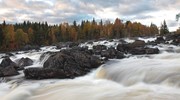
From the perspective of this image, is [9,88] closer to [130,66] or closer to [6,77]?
[6,77]

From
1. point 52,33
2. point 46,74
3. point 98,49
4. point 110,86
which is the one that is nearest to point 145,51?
point 98,49

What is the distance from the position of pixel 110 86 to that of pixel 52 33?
285ft

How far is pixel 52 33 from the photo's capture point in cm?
9988

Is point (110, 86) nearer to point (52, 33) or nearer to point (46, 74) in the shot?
point (46, 74)

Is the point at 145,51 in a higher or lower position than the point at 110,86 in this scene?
higher

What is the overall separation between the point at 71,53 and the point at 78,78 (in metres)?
3.63

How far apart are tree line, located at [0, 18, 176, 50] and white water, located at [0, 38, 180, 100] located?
2126 inches

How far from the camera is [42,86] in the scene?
49.4 feet

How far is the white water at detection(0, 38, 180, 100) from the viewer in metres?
12.2

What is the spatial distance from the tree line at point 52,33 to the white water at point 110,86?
54.0 meters

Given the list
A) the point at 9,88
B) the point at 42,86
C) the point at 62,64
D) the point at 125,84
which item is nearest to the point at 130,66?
the point at 125,84

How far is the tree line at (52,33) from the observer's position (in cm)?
7350

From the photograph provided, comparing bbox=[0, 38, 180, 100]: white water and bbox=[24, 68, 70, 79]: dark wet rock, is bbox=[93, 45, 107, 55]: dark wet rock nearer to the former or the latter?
bbox=[0, 38, 180, 100]: white water

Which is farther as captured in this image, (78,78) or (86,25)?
(86,25)
